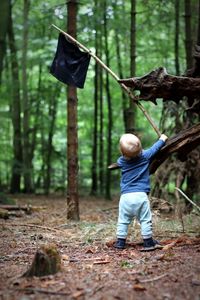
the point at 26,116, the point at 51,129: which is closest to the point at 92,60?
the point at 51,129

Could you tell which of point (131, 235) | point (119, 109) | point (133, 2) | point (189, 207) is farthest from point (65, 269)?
point (119, 109)

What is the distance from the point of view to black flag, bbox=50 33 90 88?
8156 mm

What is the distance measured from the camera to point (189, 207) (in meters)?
10.1

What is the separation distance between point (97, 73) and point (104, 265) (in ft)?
44.7

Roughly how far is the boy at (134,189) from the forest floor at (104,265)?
0.78 ft

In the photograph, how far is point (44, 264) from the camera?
455 cm

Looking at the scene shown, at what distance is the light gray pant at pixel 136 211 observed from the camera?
611cm

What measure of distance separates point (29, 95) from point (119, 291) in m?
17.1

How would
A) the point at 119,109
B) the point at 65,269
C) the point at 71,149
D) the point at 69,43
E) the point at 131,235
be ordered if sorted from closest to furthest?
the point at 65,269 → the point at 131,235 → the point at 69,43 → the point at 71,149 → the point at 119,109

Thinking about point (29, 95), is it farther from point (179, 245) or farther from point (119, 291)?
point (119, 291)

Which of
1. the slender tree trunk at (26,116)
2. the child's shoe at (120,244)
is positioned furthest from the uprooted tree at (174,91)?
the slender tree trunk at (26,116)

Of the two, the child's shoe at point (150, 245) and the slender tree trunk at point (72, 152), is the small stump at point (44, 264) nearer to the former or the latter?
the child's shoe at point (150, 245)

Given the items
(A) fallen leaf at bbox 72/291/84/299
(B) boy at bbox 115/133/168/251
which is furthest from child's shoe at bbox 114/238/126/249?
(A) fallen leaf at bbox 72/291/84/299

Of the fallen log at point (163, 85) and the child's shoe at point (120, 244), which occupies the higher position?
the fallen log at point (163, 85)
